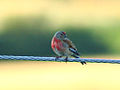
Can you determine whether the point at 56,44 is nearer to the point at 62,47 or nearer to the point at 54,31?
the point at 62,47

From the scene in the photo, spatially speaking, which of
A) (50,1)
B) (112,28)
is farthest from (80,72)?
(50,1)

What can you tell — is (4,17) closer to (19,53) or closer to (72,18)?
(72,18)

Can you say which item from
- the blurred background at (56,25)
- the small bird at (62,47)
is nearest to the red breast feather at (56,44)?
the small bird at (62,47)

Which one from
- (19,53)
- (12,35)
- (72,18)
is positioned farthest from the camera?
(72,18)

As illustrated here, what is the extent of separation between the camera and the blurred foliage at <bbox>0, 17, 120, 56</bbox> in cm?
1709

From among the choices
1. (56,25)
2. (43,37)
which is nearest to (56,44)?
(43,37)

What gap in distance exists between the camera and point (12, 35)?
1919cm

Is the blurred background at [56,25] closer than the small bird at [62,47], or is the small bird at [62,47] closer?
the small bird at [62,47]

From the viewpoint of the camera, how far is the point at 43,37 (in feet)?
59.5

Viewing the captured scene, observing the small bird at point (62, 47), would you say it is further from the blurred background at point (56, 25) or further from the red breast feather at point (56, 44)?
the blurred background at point (56, 25)

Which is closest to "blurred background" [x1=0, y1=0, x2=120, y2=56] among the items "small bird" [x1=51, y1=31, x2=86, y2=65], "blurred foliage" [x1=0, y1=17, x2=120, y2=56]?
"blurred foliage" [x1=0, y1=17, x2=120, y2=56]

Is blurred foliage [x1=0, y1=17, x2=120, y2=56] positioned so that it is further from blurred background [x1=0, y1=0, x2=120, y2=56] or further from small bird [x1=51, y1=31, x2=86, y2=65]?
small bird [x1=51, y1=31, x2=86, y2=65]

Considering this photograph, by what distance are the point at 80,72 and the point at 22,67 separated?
1.77m

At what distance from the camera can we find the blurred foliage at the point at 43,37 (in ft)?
56.1
